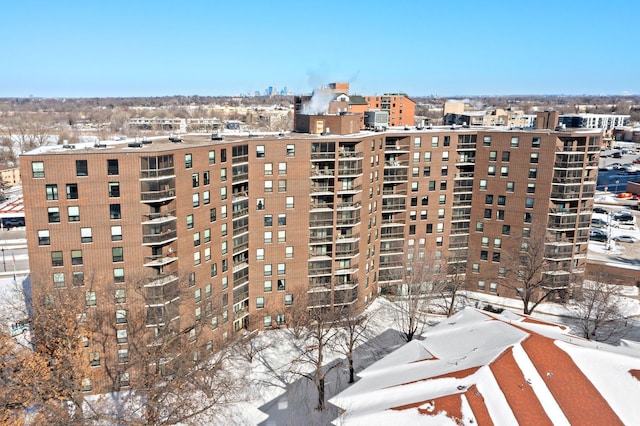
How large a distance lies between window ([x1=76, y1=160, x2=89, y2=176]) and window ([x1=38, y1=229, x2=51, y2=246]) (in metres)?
5.41

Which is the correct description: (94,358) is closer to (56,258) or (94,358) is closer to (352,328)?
(56,258)

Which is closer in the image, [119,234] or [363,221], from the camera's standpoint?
[119,234]

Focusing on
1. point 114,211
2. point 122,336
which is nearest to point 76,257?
point 114,211

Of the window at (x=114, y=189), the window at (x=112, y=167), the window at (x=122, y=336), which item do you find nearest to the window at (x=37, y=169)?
the window at (x=112, y=167)

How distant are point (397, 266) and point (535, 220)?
18.8 meters

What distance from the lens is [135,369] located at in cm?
4619

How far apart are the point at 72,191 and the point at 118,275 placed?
8167 millimetres

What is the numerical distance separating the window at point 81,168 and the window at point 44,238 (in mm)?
5414

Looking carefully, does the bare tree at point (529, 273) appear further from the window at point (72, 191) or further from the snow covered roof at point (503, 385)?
the window at point (72, 191)

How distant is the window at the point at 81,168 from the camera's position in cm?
4075

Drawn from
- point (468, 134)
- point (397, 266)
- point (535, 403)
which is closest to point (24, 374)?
point (535, 403)

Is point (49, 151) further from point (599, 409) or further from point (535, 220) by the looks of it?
point (535, 220)

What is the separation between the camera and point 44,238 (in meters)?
41.0

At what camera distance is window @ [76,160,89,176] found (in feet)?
134
